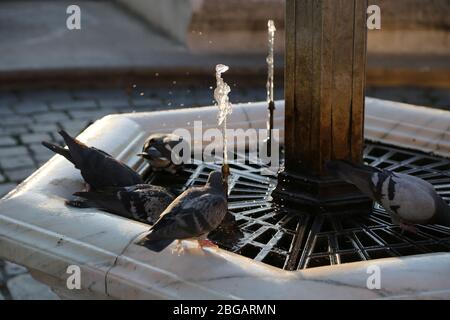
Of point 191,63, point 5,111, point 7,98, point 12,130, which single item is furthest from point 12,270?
point 191,63

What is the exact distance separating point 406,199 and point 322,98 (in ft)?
1.91

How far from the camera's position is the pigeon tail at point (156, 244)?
8.46 ft

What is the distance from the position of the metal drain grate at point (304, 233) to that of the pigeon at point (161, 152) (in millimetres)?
76

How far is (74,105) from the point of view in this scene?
688cm

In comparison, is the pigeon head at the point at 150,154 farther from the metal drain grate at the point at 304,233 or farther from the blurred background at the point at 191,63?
the blurred background at the point at 191,63

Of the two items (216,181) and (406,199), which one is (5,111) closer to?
(216,181)

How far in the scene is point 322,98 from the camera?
3.38 m

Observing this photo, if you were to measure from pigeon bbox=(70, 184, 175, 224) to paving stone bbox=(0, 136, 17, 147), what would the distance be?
2.81 m

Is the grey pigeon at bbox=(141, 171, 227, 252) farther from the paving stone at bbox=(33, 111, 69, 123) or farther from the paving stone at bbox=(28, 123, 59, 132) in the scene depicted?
the paving stone at bbox=(33, 111, 69, 123)

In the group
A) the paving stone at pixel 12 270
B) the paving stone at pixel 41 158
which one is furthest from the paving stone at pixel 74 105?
the paving stone at pixel 12 270

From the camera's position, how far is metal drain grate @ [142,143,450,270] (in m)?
3.05

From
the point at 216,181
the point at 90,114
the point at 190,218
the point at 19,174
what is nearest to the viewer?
the point at 190,218

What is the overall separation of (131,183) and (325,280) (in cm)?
121
